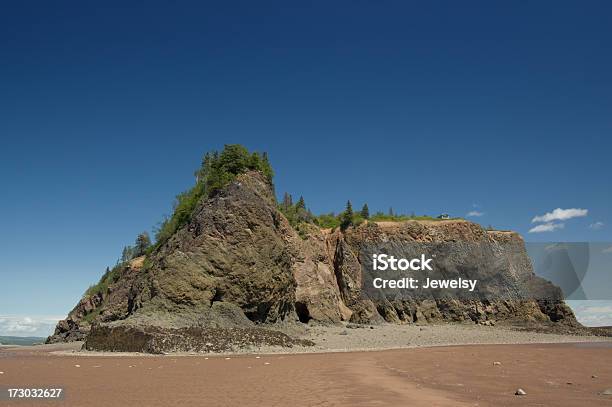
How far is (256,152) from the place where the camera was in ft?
127

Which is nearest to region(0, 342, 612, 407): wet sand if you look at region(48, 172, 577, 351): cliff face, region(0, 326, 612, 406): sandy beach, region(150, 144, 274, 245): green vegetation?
region(0, 326, 612, 406): sandy beach

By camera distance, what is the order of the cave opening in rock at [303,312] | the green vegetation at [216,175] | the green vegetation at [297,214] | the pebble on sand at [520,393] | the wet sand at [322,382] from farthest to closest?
the green vegetation at [297,214] < the cave opening in rock at [303,312] < the green vegetation at [216,175] < the pebble on sand at [520,393] < the wet sand at [322,382]

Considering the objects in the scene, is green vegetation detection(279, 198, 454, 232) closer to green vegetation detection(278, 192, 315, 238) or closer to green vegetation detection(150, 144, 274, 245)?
green vegetation detection(278, 192, 315, 238)

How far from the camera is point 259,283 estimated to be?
31.8 metres

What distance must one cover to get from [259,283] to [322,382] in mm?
20221

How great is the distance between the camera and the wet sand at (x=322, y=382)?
923 cm

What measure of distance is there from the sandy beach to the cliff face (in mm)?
7911

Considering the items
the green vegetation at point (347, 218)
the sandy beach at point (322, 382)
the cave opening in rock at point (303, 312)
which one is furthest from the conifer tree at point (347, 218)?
the sandy beach at point (322, 382)

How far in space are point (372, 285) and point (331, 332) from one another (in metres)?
22.8

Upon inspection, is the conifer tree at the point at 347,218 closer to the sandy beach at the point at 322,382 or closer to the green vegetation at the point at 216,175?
the green vegetation at the point at 216,175

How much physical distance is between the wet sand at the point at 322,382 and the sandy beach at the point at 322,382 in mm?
22

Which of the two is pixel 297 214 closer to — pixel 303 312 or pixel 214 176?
pixel 303 312

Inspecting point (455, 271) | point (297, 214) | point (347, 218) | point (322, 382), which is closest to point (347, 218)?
point (347, 218)

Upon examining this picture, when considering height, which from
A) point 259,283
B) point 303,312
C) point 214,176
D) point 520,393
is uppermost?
point 214,176
